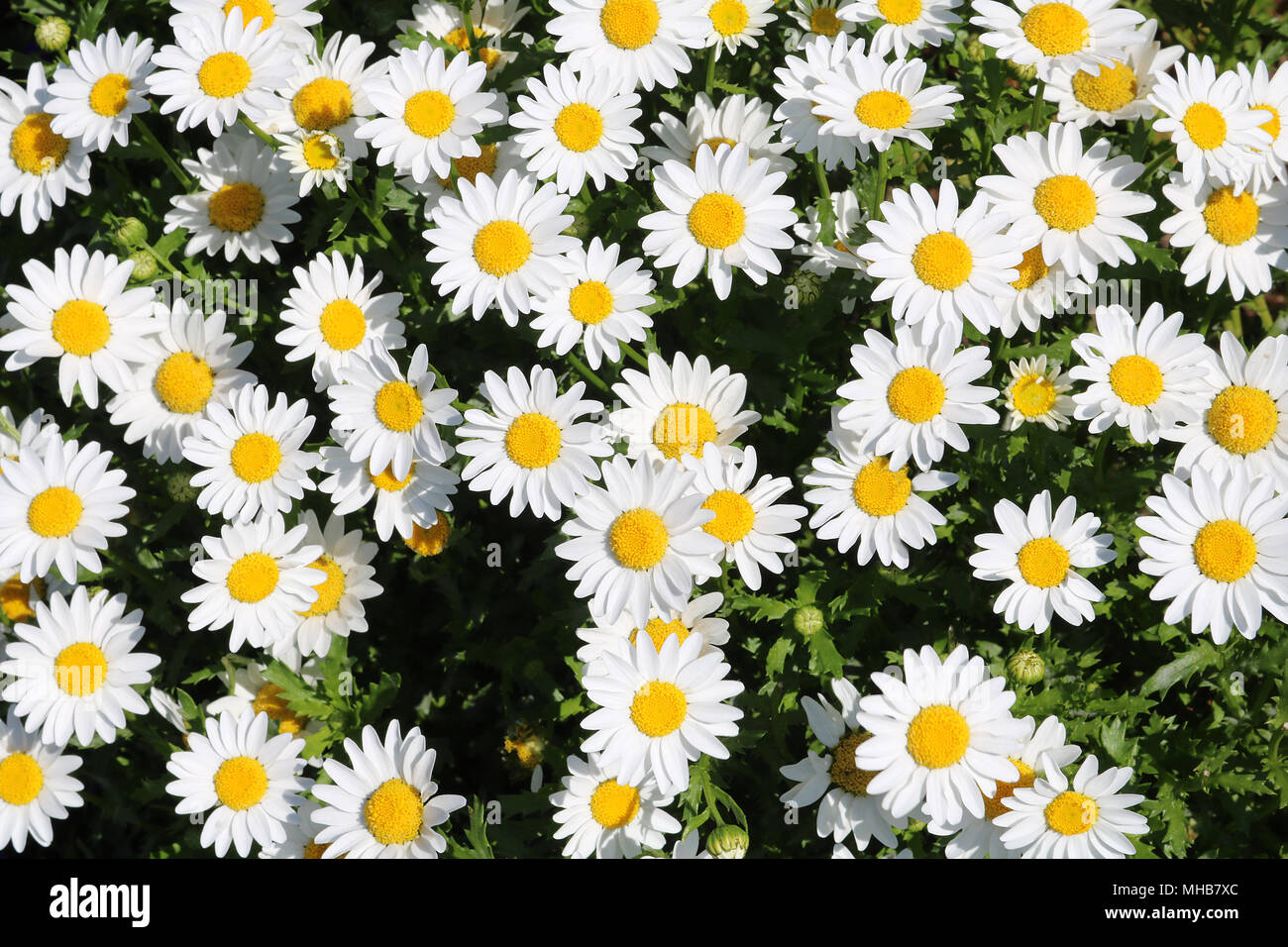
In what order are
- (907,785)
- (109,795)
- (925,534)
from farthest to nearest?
1. (109,795)
2. (925,534)
3. (907,785)

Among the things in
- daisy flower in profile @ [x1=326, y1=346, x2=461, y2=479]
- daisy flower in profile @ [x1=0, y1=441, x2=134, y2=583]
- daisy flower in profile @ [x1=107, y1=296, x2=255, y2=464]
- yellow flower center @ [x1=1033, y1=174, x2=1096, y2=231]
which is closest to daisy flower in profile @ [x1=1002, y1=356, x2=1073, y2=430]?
yellow flower center @ [x1=1033, y1=174, x2=1096, y2=231]

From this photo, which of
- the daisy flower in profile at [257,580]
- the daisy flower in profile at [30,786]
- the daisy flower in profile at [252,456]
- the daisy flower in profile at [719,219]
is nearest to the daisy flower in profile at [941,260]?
the daisy flower in profile at [719,219]

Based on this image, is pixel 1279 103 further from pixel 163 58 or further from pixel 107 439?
pixel 107 439

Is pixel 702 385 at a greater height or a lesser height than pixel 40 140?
lesser

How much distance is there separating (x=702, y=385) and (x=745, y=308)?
866 mm

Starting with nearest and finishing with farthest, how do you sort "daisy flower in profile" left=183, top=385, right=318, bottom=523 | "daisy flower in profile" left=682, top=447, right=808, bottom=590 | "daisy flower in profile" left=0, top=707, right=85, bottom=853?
"daisy flower in profile" left=682, top=447, right=808, bottom=590
"daisy flower in profile" left=183, top=385, right=318, bottom=523
"daisy flower in profile" left=0, top=707, right=85, bottom=853

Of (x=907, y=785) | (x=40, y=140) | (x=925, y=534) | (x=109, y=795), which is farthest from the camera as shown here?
(x=109, y=795)

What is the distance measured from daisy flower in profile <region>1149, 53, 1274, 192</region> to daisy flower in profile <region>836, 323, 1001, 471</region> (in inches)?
52.4

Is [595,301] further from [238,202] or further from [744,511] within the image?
[238,202]

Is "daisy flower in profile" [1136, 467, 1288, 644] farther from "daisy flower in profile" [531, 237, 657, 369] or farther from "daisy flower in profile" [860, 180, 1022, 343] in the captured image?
"daisy flower in profile" [531, 237, 657, 369]

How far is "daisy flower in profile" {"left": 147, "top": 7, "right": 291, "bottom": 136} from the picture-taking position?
4.64 m

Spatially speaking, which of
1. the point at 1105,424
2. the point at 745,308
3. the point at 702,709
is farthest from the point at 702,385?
the point at 1105,424

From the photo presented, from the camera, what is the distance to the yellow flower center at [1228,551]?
158 inches

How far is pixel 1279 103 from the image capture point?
4668mm
